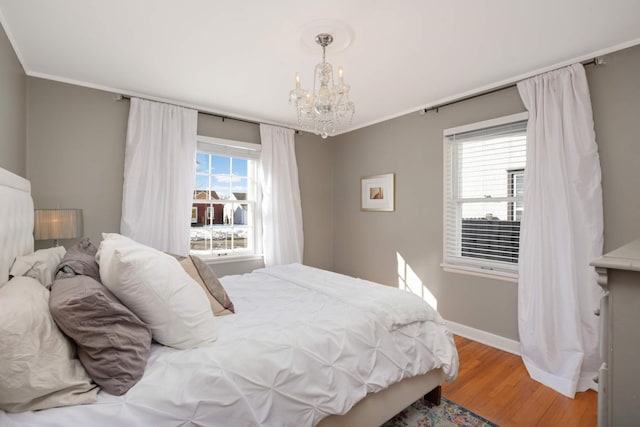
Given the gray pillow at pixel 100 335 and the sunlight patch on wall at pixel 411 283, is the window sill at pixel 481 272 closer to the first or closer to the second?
the sunlight patch on wall at pixel 411 283

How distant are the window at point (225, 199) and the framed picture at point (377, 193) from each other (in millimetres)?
1481

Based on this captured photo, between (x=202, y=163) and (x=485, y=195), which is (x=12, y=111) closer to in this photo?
(x=202, y=163)

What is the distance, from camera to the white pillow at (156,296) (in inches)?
50.3

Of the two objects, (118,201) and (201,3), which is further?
(118,201)

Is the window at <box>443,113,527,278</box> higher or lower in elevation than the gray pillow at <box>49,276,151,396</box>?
higher

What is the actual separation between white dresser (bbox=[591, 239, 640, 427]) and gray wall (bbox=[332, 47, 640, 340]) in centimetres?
174

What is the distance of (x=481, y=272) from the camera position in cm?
Answer: 304

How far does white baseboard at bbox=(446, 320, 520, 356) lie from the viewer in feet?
9.23

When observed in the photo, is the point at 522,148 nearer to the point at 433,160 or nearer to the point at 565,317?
the point at 433,160

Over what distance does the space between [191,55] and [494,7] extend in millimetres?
2143

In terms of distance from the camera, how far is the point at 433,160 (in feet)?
11.2

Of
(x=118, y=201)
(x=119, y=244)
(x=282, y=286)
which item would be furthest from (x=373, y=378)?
(x=118, y=201)

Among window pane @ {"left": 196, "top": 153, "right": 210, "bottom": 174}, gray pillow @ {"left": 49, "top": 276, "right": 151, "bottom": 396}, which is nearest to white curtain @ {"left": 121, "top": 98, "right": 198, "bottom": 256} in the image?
window pane @ {"left": 196, "top": 153, "right": 210, "bottom": 174}

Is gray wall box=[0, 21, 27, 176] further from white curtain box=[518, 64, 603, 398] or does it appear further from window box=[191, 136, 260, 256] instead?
white curtain box=[518, 64, 603, 398]
